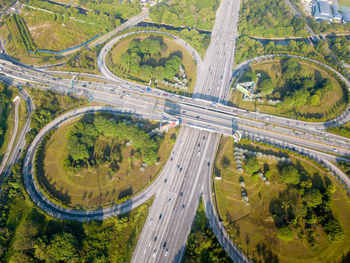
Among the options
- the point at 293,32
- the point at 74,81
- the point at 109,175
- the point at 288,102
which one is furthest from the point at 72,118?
the point at 293,32

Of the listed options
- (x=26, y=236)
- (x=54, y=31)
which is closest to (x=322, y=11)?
(x=54, y=31)

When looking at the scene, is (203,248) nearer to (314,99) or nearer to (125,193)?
(125,193)

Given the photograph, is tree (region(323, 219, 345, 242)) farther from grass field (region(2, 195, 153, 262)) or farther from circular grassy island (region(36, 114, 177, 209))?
circular grassy island (region(36, 114, 177, 209))

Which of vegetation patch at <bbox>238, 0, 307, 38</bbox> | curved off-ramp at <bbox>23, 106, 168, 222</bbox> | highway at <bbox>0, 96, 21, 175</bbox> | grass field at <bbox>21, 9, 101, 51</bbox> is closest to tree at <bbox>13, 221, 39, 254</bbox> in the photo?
curved off-ramp at <bbox>23, 106, 168, 222</bbox>

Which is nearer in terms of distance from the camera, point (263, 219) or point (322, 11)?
point (263, 219)

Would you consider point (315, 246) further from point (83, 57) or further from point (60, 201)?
point (83, 57)
